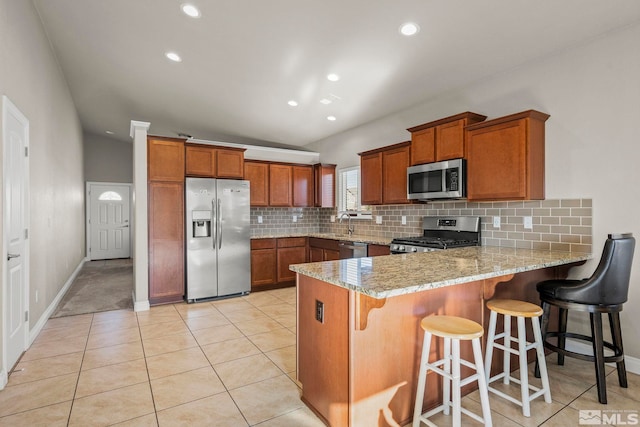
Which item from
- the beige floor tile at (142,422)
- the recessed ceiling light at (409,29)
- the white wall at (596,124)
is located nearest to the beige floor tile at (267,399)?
the beige floor tile at (142,422)

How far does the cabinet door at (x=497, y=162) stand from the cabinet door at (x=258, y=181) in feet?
10.7

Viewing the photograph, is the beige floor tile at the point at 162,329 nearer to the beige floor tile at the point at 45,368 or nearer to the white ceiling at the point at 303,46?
the beige floor tile at the point at 45,368

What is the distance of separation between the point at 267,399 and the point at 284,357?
0.62m

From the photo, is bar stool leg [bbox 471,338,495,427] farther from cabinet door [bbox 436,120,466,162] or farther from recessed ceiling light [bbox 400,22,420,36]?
recessed ceiling light [bbox 400,22,420,36]

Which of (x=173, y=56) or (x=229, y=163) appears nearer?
(x=173, y=56)

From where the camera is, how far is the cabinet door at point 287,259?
5.32 meters

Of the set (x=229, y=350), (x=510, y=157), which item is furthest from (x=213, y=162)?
(x=510, y=157)

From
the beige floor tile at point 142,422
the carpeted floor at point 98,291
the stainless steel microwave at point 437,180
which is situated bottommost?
the carpeted floor at point 98,291

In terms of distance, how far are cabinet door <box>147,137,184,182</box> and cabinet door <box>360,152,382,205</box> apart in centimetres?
250

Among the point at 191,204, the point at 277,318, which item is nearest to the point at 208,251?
the point at 191,204

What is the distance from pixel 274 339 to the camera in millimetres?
3178

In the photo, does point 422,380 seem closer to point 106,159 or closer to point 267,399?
point 267,399

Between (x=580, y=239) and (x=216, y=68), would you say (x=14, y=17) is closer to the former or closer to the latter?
(x=216, y=68)

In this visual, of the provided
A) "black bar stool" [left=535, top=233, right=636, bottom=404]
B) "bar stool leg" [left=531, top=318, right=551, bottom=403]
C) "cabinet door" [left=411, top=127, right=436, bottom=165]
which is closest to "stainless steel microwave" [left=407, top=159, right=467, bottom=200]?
"cabinet door" [left=411, top=127, right=436, bottom=165]
